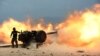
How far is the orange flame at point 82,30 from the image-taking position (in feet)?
124

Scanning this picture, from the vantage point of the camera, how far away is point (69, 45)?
125ft

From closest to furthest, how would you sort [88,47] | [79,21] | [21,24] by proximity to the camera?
[88,47] → [79,21] → [21,24]

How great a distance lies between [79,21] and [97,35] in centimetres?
413

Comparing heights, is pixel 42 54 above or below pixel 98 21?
→ below

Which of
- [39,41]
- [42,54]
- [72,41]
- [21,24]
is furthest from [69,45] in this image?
[21,24]

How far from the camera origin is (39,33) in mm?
39500

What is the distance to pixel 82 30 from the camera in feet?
129

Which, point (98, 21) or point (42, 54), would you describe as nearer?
point (42, 54)

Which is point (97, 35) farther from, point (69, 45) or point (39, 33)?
point (39, 33)

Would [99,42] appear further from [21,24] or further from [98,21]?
[21,24]

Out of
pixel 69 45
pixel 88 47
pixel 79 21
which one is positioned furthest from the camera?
pixel 79 21

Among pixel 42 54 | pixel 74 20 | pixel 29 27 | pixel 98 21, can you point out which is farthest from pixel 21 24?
pixel 42 54

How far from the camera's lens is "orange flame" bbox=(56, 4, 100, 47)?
37812mm

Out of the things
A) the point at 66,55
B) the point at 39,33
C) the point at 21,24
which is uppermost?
the point at 21,24
